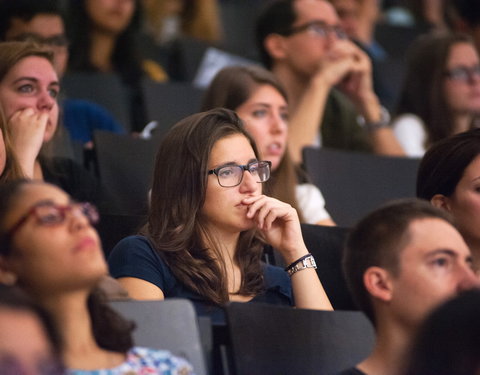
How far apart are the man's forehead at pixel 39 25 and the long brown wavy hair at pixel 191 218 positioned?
1554 mm

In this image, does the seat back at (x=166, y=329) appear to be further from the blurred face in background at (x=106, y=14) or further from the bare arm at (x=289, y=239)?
the blurred face in background at (x=106, y=14)

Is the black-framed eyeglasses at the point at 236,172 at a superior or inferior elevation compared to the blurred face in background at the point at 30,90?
inferior

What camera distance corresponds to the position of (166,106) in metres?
4.60

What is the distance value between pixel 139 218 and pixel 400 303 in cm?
100

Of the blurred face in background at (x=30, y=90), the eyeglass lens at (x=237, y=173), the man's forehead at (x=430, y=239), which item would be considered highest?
the blurred face in background at (x=30, y=90)

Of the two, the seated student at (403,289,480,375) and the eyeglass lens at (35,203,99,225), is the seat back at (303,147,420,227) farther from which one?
the seated student at (403,289,480,375)

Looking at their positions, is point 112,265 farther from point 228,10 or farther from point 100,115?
point 228,10

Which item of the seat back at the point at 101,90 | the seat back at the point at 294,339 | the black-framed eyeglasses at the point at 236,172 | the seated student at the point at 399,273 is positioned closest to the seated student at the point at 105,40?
the seat back at the point at 101,90

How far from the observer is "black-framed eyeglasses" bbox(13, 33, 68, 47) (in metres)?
4.07

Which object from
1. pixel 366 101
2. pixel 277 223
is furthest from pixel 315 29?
pixel 277 223

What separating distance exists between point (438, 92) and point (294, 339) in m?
2.48

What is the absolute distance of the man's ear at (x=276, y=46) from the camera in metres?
4.86

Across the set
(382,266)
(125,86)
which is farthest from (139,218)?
(125,86)

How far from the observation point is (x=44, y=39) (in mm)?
4230
